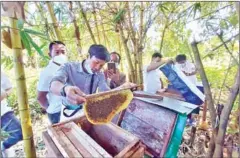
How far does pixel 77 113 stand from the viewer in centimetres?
88

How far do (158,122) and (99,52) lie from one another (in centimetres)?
40

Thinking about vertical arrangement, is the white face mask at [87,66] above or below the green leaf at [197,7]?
below

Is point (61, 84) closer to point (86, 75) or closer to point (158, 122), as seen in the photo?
point (86, 75)

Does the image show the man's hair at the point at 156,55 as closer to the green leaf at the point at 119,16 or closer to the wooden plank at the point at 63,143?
the green leaf at the point at 119,16

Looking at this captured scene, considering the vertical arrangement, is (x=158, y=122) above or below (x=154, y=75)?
below

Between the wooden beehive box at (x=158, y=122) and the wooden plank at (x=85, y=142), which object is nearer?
the wooden plank at (x=85, y=142)

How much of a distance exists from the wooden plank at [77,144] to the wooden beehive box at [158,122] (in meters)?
0.35

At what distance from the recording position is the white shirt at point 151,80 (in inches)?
39.6

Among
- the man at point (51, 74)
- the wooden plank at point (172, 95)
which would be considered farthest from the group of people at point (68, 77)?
the wooden plank at point (172, 95)

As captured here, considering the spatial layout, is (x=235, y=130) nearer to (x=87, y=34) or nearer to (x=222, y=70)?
(x=222, y=70)

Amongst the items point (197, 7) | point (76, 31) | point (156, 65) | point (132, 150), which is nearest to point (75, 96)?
point (132, 150)

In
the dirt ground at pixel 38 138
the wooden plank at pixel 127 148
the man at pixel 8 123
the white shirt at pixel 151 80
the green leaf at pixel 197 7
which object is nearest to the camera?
the wooden plank at pixel 127 148

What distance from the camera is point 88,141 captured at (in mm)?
646

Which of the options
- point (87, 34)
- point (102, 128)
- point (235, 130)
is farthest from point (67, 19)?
point (235, 130)
